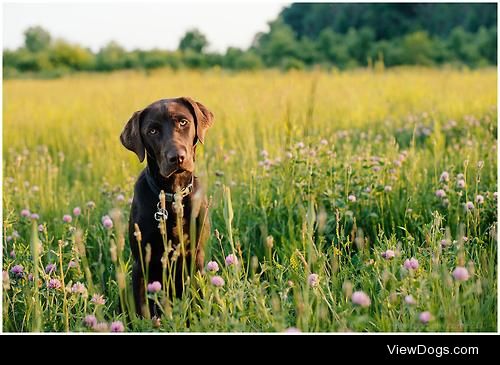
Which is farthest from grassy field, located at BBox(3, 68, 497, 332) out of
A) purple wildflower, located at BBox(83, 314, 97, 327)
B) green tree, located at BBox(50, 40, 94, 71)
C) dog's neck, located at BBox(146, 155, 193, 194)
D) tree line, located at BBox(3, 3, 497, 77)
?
green tree, located at BBox(50, 40, 94, 71)

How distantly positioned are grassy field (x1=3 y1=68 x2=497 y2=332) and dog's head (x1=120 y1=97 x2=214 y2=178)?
0.37 meters

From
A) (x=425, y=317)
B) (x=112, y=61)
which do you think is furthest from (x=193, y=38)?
(x=112, y=61)

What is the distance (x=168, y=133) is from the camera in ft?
10.4

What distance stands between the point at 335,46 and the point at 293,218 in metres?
6.33

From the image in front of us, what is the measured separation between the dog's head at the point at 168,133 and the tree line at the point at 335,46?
2113 mm

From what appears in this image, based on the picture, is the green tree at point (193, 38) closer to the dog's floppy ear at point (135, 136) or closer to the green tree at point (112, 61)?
the dog's floppy ear at point (135, 136)

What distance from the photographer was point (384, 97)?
7758 mm

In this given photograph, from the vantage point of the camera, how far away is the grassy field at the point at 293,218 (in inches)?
98.4

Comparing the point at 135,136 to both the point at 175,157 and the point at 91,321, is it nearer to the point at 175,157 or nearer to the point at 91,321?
the point at 175,157

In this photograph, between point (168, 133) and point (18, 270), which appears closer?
point (18, 270)

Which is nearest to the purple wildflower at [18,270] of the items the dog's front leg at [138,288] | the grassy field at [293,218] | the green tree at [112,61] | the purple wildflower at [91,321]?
Answer: the grassy field at [293,218]
